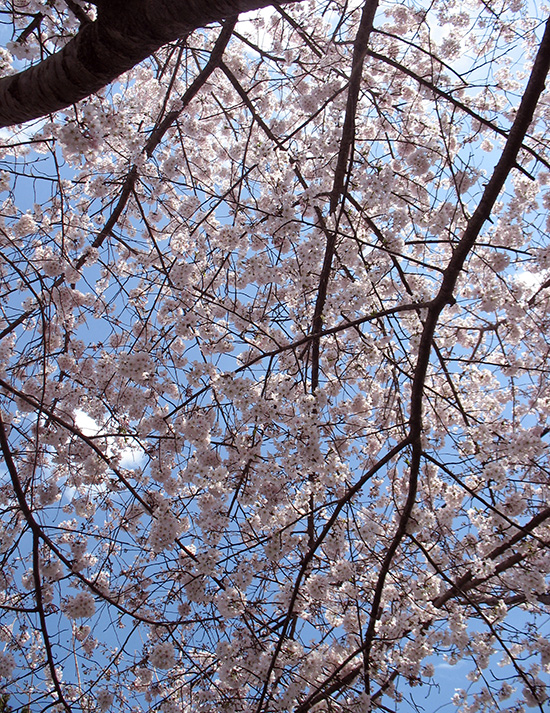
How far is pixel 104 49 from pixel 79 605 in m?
3.33

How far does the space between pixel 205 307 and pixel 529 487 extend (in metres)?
3.47

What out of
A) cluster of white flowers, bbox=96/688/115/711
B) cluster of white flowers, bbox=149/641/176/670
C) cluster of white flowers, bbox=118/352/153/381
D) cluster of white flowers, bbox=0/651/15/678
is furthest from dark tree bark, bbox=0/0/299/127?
cluster of white flowers, bbox=96/688/115/711

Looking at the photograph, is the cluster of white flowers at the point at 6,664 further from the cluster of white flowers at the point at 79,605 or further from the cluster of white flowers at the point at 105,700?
the cluster of white flowers at the point at 79,605

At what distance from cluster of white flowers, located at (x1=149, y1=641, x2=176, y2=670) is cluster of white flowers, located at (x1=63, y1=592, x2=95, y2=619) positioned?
55 centimetres

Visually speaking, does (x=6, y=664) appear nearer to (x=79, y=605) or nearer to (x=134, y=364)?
(x=79, y=605)

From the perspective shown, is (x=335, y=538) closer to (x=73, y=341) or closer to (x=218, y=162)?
(x=73, y=341)

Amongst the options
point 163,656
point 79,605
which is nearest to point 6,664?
point 79,605

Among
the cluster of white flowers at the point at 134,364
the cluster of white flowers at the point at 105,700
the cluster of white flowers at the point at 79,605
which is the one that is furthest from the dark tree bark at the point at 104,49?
the cluster of white flowers at the point at 105,700

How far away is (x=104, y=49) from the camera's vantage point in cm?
188

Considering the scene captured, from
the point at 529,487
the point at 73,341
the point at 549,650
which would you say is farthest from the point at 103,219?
the point at 549,650

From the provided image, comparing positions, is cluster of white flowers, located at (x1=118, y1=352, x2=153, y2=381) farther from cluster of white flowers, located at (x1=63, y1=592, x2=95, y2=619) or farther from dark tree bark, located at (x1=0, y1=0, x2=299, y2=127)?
cluster of white flowers, located at (x1=63, y1=592, x2=95, y2=619)

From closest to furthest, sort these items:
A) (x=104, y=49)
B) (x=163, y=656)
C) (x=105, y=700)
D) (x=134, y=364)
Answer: (x=104, y=49) < (x=134, y=364) < (x=163, y=656) < (x=105, y=700)

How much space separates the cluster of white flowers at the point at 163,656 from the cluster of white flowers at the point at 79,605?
0.55 meters

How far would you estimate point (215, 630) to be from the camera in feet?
10.2
